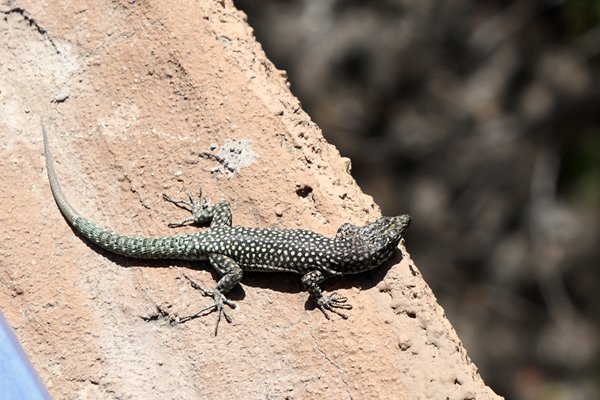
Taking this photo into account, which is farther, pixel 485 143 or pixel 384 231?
pixel 485 143

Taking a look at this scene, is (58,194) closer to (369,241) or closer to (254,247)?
(254,247)

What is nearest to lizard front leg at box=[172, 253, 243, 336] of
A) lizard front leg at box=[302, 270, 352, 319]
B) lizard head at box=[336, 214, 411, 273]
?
lizard front leg at box=[302, 270, 352, 319]

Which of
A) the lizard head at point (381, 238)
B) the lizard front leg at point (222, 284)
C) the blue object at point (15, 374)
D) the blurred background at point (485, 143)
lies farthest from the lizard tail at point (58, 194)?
the blurred background at point (485, 143)

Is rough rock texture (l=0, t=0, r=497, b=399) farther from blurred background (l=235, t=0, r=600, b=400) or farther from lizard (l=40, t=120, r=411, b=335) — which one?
blurred background (l=235, t=0, r=600, b=400)

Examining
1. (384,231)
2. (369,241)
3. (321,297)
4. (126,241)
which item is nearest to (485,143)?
(384,231)

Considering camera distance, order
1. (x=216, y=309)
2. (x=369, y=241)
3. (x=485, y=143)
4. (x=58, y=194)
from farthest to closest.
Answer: (x=485, y=143)
(x=58, y=194)
(x=216, y=309)
(x=369, y=241)

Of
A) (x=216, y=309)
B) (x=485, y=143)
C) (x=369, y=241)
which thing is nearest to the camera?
(x=369, y=241)

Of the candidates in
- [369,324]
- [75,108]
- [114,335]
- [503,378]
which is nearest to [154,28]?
[75,108]
